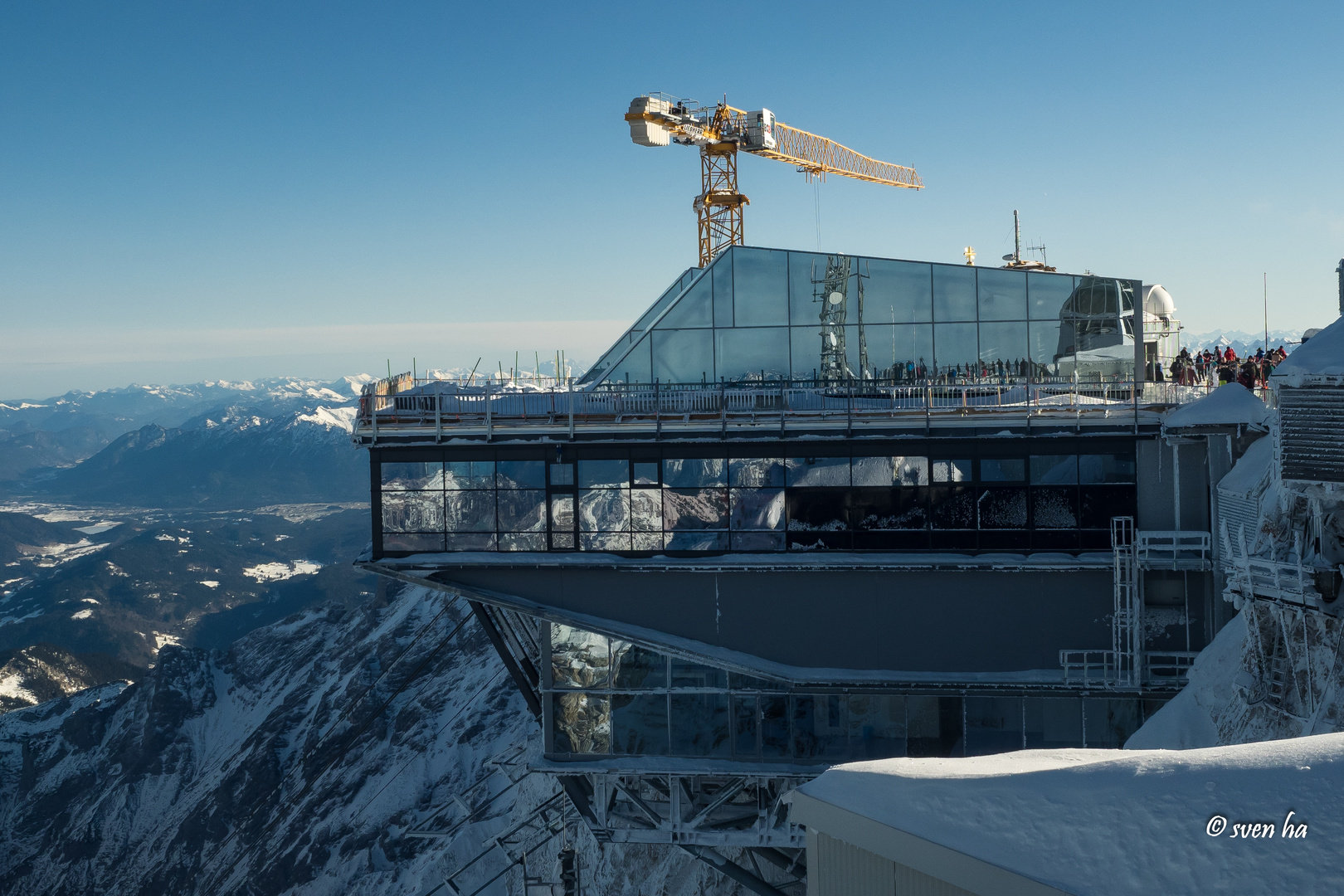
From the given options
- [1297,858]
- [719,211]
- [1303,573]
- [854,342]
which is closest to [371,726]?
[719,211]

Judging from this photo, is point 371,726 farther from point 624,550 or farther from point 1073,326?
point 1073,326

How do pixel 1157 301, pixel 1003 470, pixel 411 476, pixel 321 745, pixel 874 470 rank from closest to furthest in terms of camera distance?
pixel 1003 470 < pixel 874 470 < pixel 411 476 < pixel 1157 301 < pixel 321 745

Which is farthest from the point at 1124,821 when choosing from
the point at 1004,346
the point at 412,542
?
the point at 412,542

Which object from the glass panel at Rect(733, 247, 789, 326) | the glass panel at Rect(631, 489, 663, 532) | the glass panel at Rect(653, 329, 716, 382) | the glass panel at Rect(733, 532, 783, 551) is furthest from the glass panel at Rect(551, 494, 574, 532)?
the glass panel at Rect(733, 247, 789, 326)

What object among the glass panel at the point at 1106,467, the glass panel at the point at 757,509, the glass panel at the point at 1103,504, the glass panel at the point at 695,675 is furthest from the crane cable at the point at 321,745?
the glass panel at the point at 1106,467

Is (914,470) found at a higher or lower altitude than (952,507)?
higher

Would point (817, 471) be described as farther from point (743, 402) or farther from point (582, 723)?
point (582, 723)

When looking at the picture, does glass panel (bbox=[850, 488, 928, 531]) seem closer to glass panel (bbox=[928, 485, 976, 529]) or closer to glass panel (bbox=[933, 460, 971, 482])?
glass panel (bbox=[928, 485, 976, 529])

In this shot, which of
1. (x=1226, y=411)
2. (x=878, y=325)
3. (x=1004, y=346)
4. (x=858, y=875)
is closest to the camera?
(x=858, y=875)
